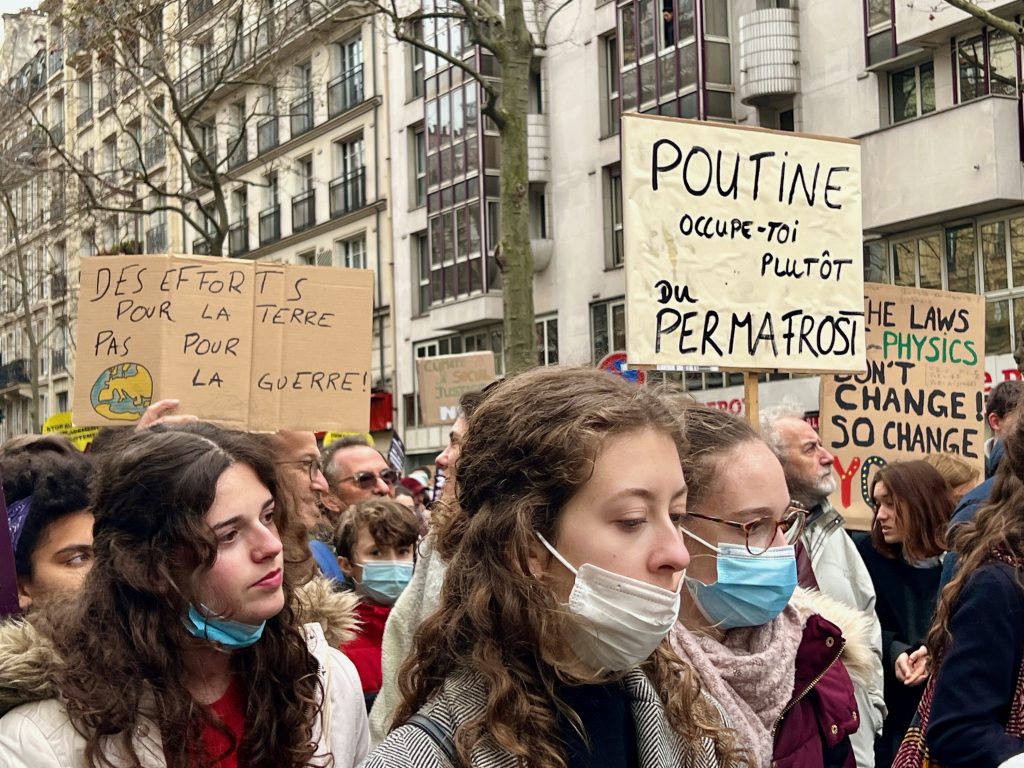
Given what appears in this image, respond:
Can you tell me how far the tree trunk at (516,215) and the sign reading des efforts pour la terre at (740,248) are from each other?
4398 mm

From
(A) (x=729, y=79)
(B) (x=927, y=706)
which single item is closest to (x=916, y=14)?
(A) (x=729, y=79)

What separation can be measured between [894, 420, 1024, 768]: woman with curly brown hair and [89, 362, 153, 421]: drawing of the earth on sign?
4756 millimetres

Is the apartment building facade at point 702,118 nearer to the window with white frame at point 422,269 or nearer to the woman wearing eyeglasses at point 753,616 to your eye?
the window with white frame at point 422,269

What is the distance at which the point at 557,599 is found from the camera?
7.39ft

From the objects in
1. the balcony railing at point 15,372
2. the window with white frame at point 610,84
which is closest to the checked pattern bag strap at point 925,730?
the window with white frame at point 610,84

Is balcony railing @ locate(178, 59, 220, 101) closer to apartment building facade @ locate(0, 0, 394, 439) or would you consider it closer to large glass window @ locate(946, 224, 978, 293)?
apartment building facade @ locate(0, 0, 394, 439)

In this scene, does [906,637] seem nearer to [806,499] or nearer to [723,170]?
[806,499]

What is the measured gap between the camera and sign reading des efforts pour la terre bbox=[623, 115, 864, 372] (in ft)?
20.0

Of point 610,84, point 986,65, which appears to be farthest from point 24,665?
point 610,84

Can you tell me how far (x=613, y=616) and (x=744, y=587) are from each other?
32.9 inches

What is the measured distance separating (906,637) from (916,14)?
575 inches

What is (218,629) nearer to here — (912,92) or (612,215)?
(912,92)

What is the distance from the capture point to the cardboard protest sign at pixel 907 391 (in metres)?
8.07

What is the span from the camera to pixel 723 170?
6.43 meters
